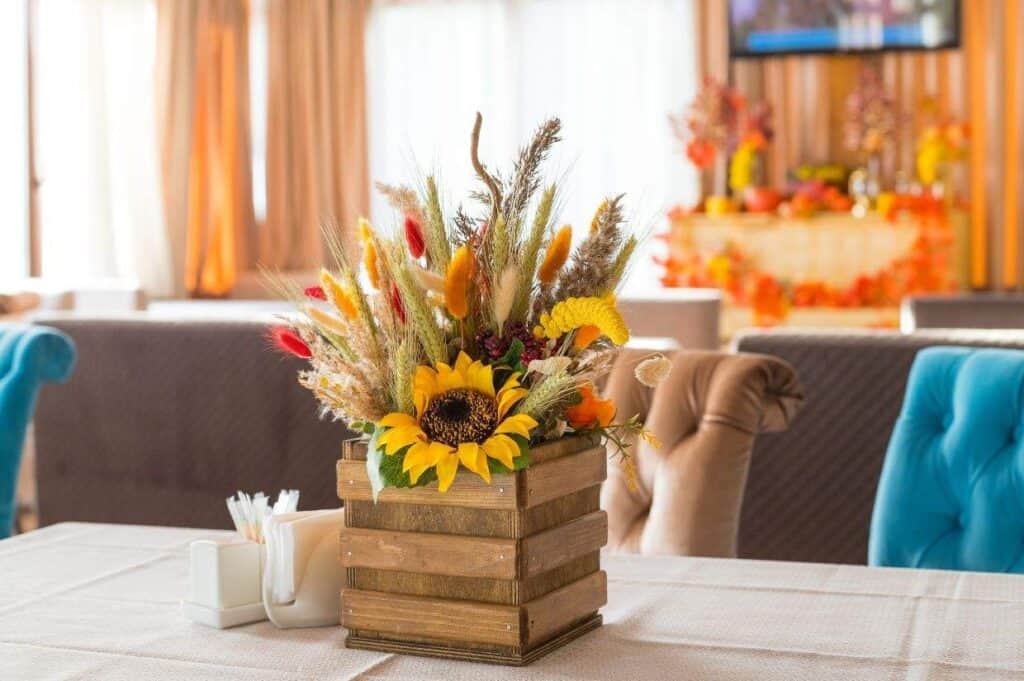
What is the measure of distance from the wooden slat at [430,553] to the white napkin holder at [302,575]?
8 cm

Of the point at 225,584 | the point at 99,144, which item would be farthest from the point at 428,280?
the point at 99,144

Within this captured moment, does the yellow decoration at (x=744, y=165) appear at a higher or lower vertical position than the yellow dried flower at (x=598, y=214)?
higher

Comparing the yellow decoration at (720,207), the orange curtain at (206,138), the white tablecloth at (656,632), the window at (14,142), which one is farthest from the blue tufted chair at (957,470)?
the orange curtain at (206,138)

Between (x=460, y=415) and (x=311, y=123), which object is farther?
(x=311, y=123)

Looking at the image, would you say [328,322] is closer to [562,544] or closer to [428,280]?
[428,280]

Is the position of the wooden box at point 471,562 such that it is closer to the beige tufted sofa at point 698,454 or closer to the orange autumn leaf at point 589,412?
the orange autumn leaf at point 589,412

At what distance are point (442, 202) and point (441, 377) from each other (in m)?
0.15

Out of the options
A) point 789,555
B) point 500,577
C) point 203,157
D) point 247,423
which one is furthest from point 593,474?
point 203,157

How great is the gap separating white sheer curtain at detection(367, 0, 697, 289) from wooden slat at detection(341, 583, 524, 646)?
653 centimetres

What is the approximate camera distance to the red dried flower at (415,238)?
45.8 inches

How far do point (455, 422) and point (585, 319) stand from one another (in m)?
0.13

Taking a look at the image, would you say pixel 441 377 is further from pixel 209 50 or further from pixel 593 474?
pixel 209 50

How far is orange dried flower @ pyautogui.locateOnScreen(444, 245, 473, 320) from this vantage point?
110cm

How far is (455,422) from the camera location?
113cm
